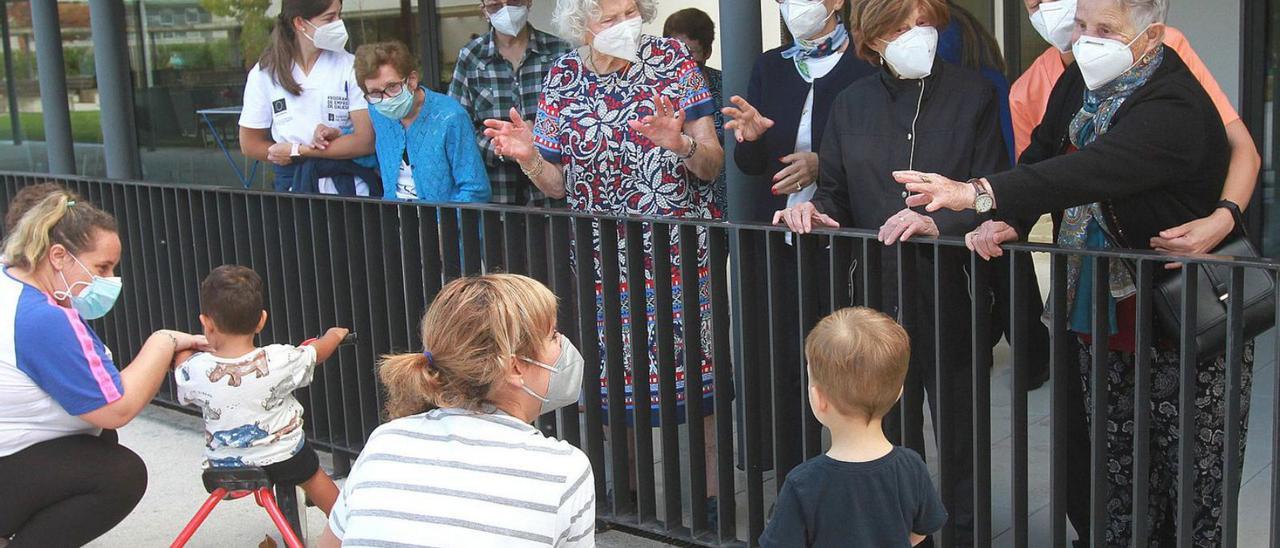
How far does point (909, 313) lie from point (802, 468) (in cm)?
93

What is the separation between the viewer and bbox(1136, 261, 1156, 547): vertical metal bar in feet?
9.94

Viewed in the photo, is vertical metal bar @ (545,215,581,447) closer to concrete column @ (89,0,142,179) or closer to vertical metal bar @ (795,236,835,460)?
vertical metal bar @ (795,236,835,460)

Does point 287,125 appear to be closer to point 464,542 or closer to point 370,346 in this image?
point 370,346

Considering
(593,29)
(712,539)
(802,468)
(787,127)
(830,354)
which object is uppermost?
(593,29)

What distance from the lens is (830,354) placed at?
2.76 meters

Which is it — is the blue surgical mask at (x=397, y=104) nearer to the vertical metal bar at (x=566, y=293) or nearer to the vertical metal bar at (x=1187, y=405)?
the vertical metal bar at (x=566, y=293)

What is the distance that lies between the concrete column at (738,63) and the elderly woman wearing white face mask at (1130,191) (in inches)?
48.5

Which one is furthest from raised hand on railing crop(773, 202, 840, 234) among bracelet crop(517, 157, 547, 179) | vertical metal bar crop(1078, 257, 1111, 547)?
bracelet crop(517, 157, 547, 179)

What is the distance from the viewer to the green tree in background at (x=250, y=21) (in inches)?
377

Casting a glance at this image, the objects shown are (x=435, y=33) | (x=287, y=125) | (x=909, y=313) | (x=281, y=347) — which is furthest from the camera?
(x=435, y=33)

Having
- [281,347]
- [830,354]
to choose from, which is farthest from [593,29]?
[830,354]

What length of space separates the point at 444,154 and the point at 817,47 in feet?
4.75

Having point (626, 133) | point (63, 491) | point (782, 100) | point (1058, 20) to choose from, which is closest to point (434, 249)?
point (626, 133)

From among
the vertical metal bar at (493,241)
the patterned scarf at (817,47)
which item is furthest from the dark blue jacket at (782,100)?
the vertical metal bar at (493,241)
